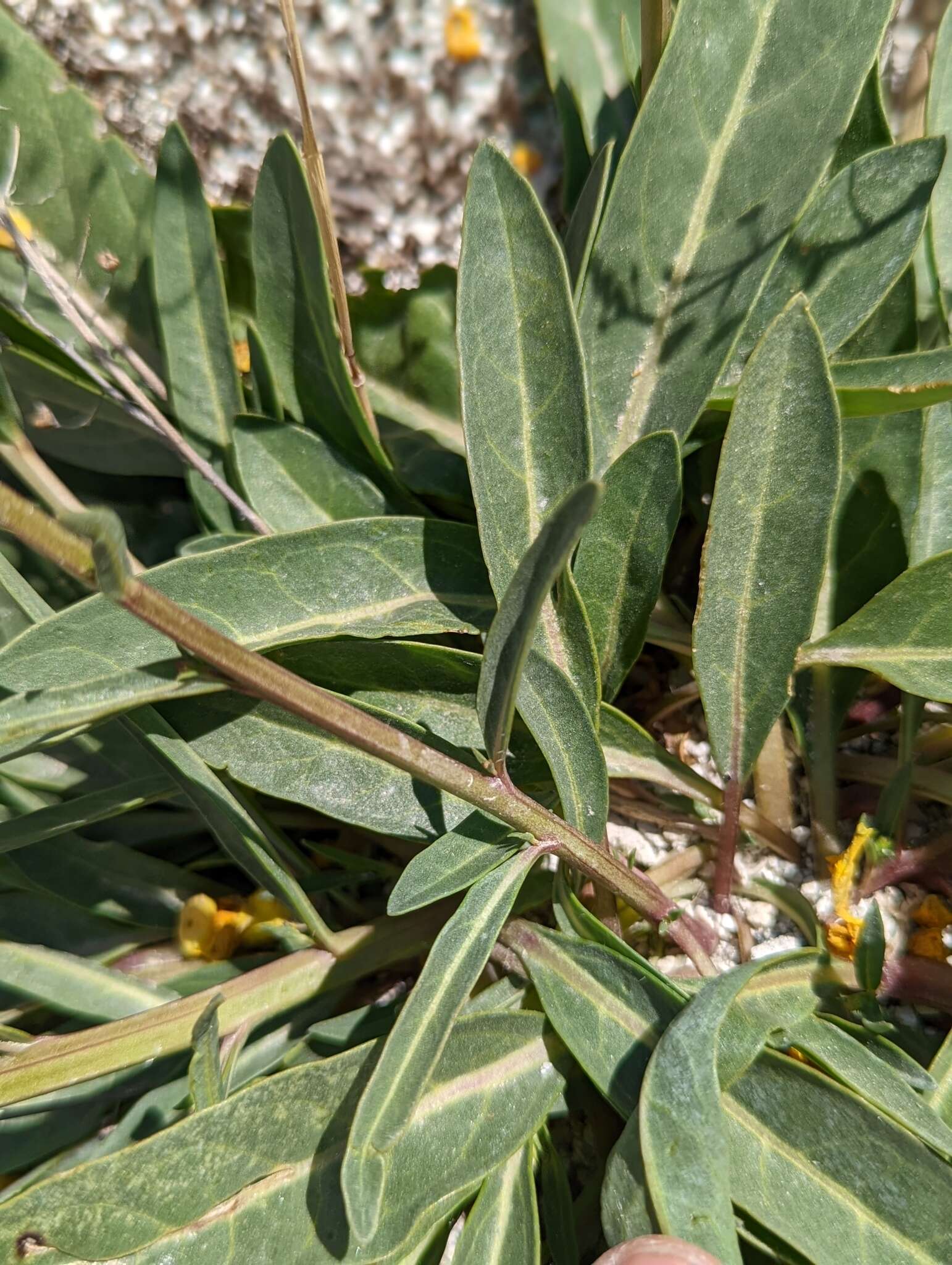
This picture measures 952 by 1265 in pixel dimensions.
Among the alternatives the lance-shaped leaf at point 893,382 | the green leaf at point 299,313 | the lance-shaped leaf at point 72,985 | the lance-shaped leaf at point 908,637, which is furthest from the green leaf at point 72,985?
the lance-shaped leaf at point 893,382

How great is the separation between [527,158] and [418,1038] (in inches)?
39.8

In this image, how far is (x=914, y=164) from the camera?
790 millimetres

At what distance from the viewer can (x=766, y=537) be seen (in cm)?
77

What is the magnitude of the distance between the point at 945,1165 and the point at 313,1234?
44 cm

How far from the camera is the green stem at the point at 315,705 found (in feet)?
1.12

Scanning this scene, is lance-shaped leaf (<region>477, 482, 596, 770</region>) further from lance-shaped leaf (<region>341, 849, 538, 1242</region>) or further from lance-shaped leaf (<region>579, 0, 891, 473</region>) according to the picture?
lance-shaped leaf (<region>579, 0, 891, 473</region>)

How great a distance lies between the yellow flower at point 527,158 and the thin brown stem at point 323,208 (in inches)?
14.6

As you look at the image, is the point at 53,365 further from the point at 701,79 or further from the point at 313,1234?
the point at 313,1234

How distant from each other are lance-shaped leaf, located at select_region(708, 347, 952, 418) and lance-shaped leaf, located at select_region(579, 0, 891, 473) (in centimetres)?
10

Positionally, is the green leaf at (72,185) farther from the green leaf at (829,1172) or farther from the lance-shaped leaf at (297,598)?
the green leaf at (829,1172)

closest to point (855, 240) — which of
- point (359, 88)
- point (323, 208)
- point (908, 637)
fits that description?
point (908, 637)

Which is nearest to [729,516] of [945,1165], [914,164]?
[914,164]

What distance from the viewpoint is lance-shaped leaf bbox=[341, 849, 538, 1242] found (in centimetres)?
62

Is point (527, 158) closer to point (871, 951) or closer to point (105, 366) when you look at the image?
point (105, 366)
